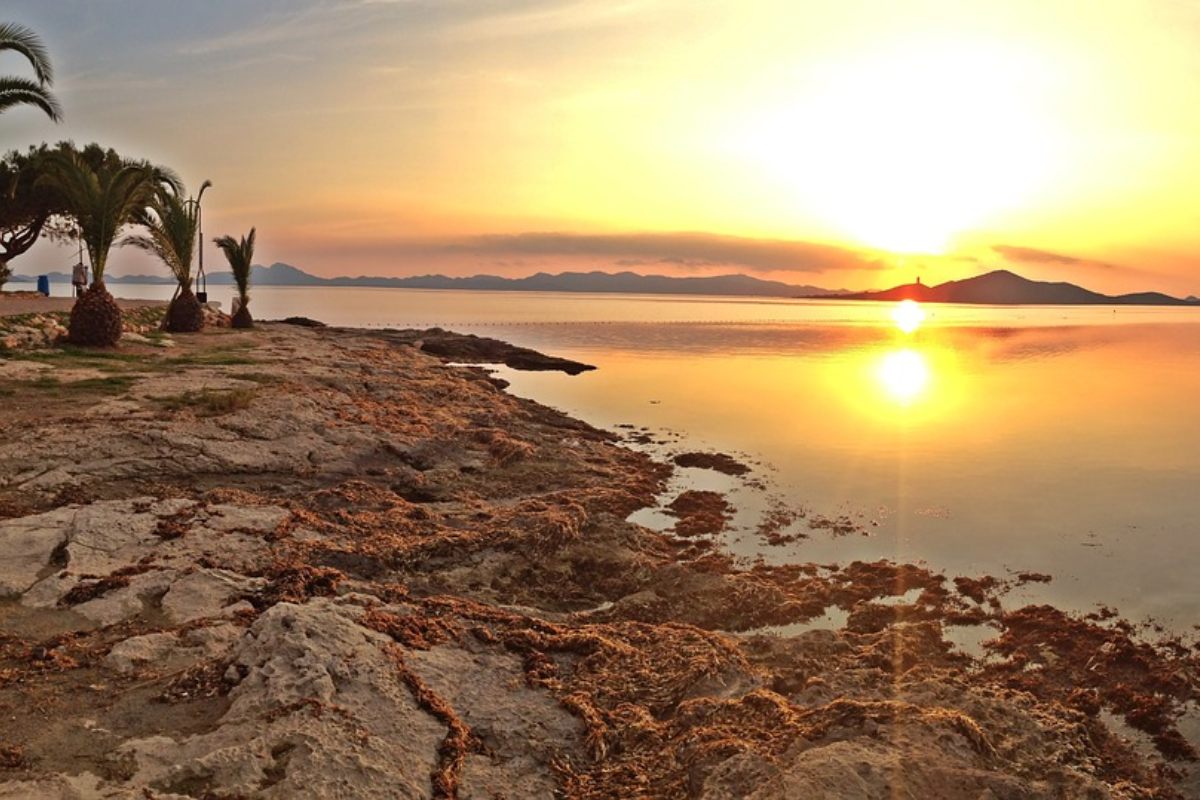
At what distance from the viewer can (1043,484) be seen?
19.8m

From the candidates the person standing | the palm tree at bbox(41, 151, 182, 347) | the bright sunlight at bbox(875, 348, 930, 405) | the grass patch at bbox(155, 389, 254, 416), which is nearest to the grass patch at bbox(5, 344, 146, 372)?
the palm tree at bbox(41, 151, 182, 347)

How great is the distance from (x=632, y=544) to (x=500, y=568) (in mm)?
2726

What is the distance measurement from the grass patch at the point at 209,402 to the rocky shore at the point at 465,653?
1.50ft

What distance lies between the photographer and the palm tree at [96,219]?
25.5 m

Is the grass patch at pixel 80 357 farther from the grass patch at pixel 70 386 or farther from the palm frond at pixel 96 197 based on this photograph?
the palm frond at pixel 96 197

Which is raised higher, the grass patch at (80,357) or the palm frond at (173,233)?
the palm frond at (173,233)

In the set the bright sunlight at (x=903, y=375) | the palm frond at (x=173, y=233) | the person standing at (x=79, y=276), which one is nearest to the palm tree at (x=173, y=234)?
the palm frond at (x=173, y=233)

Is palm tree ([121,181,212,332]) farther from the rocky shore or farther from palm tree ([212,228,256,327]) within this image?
the rocky shore

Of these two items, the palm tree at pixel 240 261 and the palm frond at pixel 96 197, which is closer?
the palm frond at pixel 96 197

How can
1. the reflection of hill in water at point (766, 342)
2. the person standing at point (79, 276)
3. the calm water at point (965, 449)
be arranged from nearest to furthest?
1. the calm water at point (965, 449)
2. the person standing at point (79, 276)
3. the reflection of hill in water at point (766, 342)

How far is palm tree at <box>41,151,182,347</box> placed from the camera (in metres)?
25.5

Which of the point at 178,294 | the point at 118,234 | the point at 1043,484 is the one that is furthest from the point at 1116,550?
the point at 178,294

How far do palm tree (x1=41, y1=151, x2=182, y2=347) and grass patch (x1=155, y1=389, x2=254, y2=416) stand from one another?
9.98 meters

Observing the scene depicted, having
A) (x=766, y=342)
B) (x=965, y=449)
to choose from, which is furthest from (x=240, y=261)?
(x=766, y=342)
